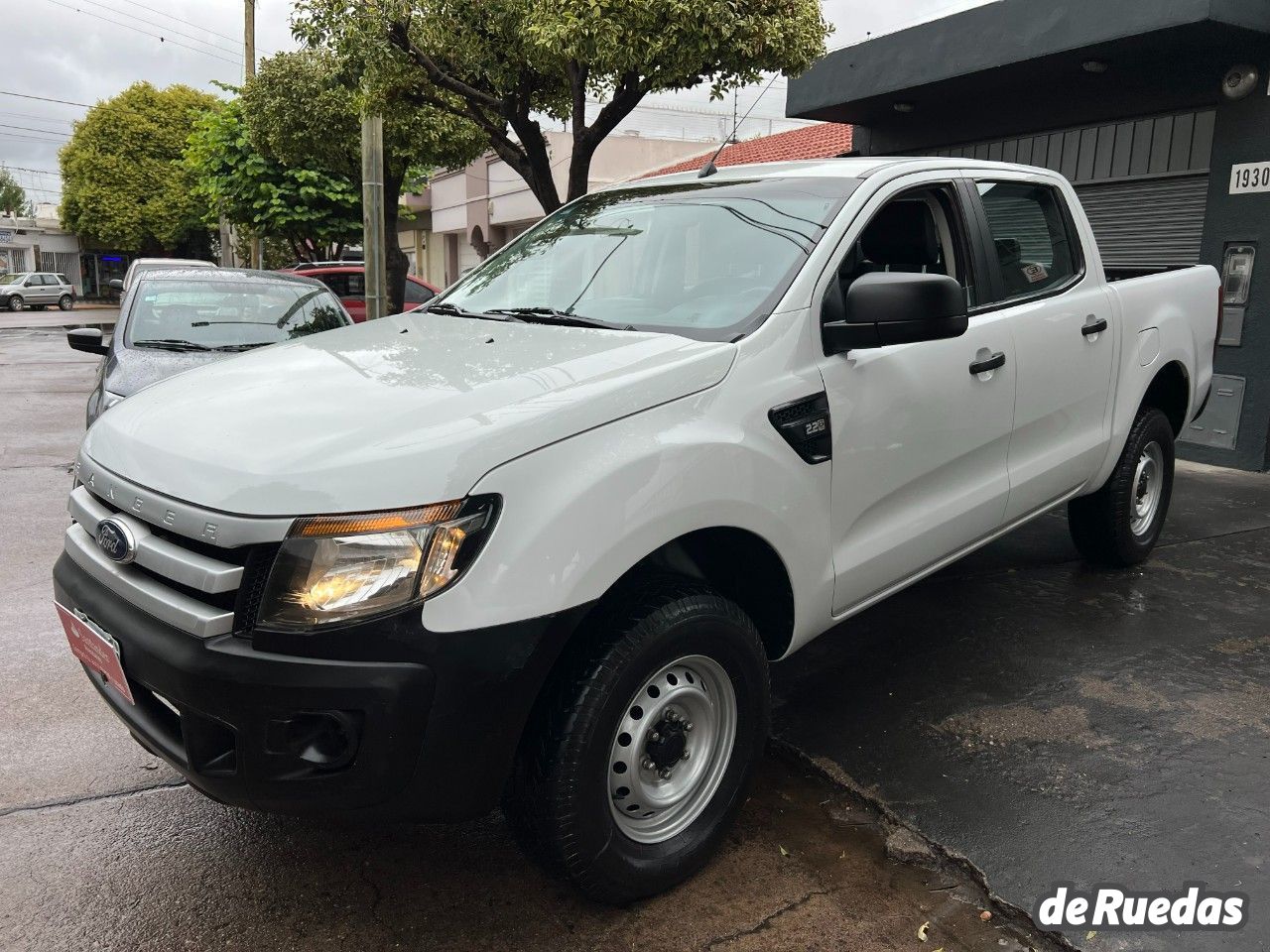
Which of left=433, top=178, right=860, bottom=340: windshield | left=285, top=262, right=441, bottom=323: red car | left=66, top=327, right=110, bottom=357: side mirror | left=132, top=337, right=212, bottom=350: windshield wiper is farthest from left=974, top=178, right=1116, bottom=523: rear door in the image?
left=285, top=262, right=441, bottom=323: red car

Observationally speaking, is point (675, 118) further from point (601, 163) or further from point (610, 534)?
point (610, 534)

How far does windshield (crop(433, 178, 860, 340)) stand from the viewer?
2879 mm

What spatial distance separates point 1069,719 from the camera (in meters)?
3.43

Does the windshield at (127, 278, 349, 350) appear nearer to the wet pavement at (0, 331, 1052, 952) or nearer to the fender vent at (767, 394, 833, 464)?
the wet pavement at (0, 331, 1052, 952)

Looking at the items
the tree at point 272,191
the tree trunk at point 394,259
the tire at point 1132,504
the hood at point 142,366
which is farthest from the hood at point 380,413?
the tree at point 272,191

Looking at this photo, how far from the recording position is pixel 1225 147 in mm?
7609

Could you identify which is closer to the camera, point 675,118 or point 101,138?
point 675,118

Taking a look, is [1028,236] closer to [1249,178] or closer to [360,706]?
[360,706]

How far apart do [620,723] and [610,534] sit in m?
0.45

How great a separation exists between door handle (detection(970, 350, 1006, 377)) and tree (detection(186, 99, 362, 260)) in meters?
17.7

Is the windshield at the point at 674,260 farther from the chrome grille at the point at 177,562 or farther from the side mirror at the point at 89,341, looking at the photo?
the side mirror at the point at 89,341

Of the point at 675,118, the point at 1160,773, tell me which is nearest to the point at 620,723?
the point at 1160,773

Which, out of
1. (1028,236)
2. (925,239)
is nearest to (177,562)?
(925,239)

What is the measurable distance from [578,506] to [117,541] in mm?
1061
